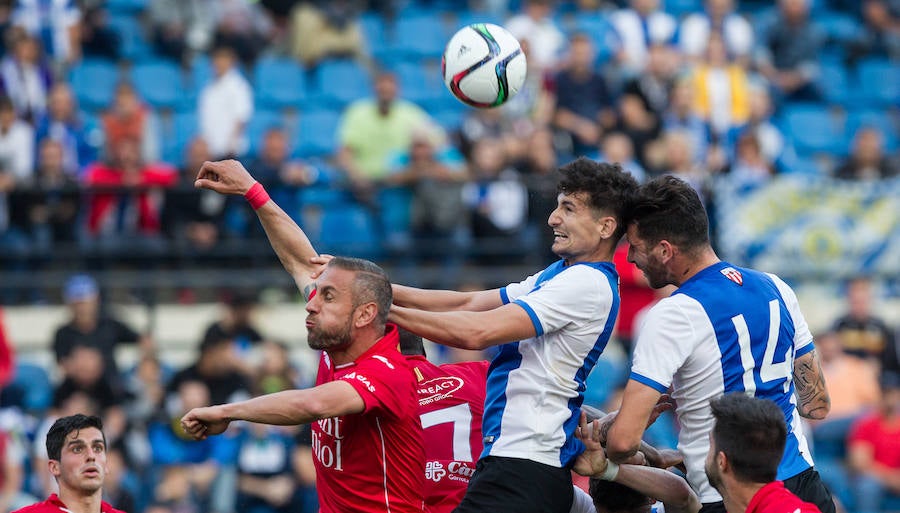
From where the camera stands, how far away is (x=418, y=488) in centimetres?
656

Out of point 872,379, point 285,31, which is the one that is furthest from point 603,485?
point 285,31

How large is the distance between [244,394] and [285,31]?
586 centimetres

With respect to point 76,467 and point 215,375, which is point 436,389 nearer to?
point 76,467

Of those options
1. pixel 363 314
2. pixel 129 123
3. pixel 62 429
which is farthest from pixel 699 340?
pixel 129 123

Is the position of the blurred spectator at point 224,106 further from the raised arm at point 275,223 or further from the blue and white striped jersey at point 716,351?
the blue and white striped jersey at point 716,351

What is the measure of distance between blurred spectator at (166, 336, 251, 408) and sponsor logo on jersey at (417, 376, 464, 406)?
4719 mm

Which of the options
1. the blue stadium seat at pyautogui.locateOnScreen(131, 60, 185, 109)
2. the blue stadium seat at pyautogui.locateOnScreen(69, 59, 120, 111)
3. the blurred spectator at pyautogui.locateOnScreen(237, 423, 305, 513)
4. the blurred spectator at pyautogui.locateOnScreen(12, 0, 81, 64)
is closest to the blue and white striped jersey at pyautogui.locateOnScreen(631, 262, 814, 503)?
the blurred spectator at pyautogui.locateOnScreen(237, 423, 305, 513)

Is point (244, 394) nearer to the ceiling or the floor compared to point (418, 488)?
nearer to the floor

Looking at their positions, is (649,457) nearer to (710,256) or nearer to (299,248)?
(710,256)

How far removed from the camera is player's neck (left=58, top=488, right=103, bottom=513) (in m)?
7.11

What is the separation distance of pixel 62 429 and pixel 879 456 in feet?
25.6

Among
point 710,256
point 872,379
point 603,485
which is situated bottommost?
point 872,379

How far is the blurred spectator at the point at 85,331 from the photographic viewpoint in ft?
39.5

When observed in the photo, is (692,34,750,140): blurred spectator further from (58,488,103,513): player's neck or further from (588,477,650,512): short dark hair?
(58,488,103,513): player's neck
